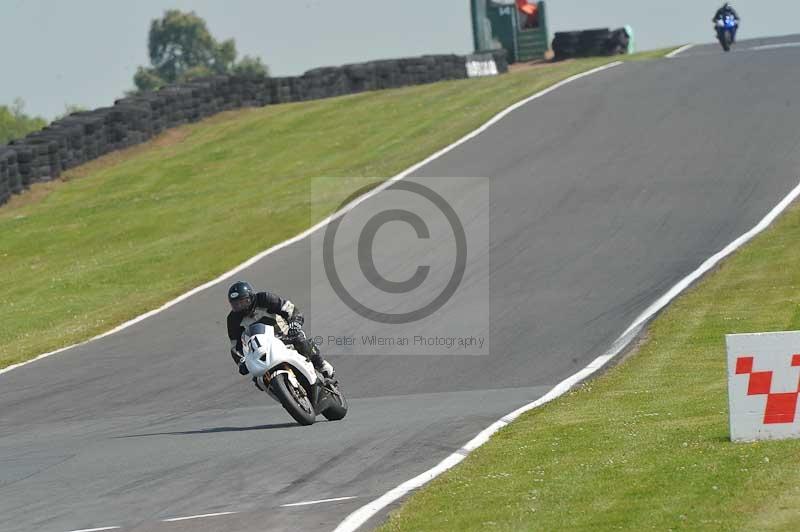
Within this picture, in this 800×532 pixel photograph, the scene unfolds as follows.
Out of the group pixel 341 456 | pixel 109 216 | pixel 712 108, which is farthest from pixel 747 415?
pixel 109 216

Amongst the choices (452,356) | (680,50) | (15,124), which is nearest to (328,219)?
(452,356)

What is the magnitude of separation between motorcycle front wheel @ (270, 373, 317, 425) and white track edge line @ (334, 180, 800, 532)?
6.28 ft

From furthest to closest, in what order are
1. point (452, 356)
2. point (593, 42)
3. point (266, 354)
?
point (593, 42) < point (452, 356) < point (266, 354)

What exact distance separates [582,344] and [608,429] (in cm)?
621

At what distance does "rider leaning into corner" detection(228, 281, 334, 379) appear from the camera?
13422 mm

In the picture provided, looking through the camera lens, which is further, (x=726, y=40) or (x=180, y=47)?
(x=180, y=47)

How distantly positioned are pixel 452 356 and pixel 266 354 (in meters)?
5.38

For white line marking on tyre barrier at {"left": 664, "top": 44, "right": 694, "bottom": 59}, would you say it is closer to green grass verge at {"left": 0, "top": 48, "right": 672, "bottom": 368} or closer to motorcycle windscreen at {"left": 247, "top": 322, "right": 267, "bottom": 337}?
green grass verge at {"left": 0, "top": 48, "right": 672, "bottom": 368}

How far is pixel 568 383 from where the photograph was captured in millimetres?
15227

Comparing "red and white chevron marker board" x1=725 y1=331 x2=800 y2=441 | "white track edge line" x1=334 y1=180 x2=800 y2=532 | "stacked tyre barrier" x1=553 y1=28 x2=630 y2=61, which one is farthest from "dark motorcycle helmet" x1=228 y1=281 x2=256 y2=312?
"stacked tyre barrier" x1=553 y1=28 x2=630 y2=61

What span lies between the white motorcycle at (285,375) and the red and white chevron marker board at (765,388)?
462 centimetres

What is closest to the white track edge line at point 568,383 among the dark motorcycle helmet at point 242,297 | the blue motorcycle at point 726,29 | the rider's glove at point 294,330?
the rider's glove at point 294,330

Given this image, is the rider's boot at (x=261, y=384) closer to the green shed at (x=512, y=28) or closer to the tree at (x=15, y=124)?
the green shed at (x=512, y=28)

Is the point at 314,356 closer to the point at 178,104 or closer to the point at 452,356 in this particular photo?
the point at 452,356
